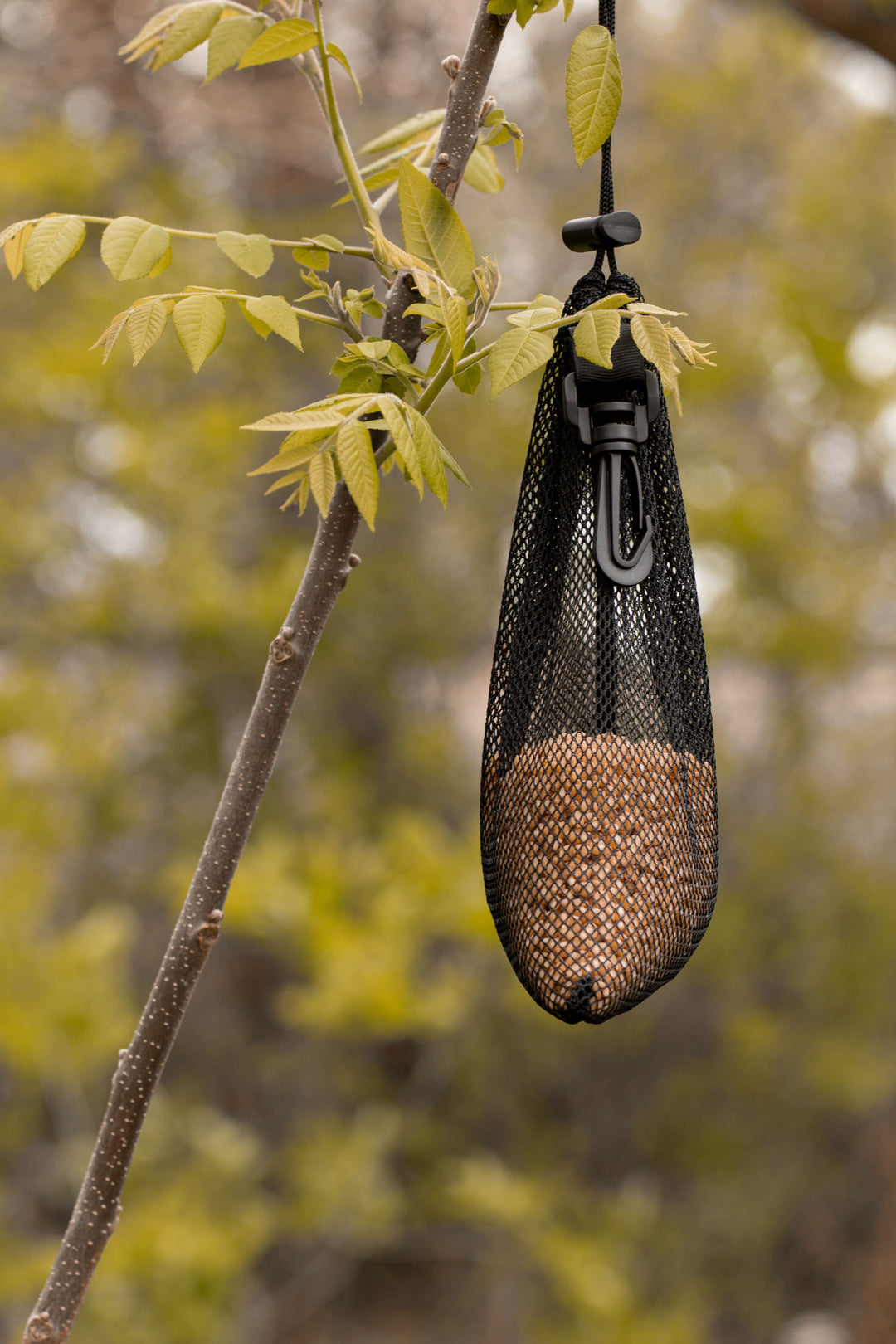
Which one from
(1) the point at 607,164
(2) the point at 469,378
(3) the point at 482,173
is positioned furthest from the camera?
(3) the point at 482,173

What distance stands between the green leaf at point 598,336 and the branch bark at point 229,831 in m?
0.16

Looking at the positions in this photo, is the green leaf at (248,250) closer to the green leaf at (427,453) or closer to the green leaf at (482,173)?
the green leaf at (427,453)

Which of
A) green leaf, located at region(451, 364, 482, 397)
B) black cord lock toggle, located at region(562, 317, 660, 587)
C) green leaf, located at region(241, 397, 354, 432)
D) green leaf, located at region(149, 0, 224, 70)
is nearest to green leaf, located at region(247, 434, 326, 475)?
green leaf, located at region(241, 397, 354, 432)

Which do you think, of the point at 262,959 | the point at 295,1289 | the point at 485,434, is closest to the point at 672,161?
the point at 485,434

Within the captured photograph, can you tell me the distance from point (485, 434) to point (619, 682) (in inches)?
101

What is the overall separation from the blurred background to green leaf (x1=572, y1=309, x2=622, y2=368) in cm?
201

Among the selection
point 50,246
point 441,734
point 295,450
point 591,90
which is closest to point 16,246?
point 50,246

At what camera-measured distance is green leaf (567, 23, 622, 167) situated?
65cm

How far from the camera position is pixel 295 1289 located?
3.55 meters

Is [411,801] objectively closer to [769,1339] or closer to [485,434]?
[485,434]

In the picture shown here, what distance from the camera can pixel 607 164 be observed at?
0.80m

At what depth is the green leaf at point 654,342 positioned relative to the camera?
650 millimetres

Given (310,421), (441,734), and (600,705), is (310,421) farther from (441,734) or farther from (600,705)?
(441,734)

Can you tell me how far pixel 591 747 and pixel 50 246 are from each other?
0.50 metres
